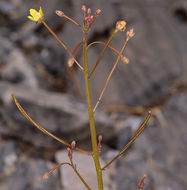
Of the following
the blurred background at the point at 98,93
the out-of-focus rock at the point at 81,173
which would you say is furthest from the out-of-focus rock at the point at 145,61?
the out-of-focus rock at the point at 81,173

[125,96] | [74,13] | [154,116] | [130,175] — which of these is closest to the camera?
[130,175]

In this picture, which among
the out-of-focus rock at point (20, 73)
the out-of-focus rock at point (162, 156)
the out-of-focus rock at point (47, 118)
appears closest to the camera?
the out-of-focus rock at point (162, 156)

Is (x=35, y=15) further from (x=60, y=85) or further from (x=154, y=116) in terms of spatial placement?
(x=60, y=85)

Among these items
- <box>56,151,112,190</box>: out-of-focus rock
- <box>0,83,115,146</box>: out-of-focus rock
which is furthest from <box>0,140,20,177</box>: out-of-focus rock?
<box>56,151,112,190</box>: out-of-focus rock

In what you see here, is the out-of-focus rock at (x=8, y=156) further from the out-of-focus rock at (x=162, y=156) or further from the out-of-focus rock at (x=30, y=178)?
the out-of-focus rock at (x=162, y=156)

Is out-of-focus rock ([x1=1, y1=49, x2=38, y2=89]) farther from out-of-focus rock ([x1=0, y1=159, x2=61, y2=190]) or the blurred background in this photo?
out-of-focus rock ([x1=0, y1=159, x2=61, y2=190])

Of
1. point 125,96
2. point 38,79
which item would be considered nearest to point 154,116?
point 125,96

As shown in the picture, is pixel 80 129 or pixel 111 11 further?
pixel 111 11

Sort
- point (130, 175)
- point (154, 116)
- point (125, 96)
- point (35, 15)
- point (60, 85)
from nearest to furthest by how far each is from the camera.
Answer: point (35, 15)
point (130, 175)
point (154, 116)
point (125, 96)
point (60, 85)
